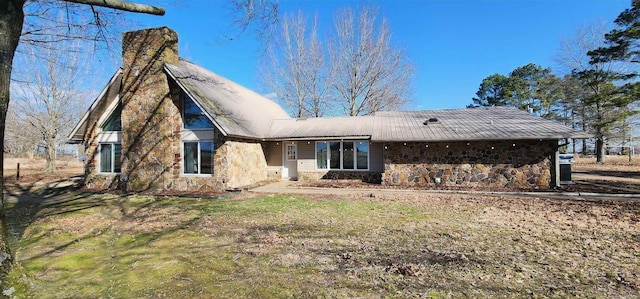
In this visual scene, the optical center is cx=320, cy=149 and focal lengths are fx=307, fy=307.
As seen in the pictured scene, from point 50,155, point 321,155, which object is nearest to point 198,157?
point 321,155

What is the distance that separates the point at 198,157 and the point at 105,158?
17.6 ft

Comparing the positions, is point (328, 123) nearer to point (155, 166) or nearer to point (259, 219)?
point (155, 166)

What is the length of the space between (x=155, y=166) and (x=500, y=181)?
1527 cm

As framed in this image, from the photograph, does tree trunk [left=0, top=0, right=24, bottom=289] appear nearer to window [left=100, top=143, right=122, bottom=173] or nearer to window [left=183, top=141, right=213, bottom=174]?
window [left=183, top=141, right=213, bottom=174]

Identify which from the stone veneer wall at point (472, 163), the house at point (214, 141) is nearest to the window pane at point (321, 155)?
the house at point (214, 141)

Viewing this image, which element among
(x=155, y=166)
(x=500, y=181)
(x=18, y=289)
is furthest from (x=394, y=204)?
(x=155, y=166)

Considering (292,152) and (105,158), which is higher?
(292,152)

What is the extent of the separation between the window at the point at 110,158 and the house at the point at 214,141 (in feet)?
0.16

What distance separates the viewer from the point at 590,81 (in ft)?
88.7

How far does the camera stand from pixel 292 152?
57.2ft

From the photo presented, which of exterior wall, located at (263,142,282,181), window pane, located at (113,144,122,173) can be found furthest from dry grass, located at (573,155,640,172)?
window pane, located at (113,144,122,173)

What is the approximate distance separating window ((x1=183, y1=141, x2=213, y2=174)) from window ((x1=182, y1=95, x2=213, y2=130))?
73 cm

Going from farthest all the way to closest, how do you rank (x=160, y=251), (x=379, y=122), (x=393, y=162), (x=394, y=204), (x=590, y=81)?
(x=590, y=81)
(x=379, y=122)
(x=393, y=162)
(x=394, y=204)
(x=160, y=251)

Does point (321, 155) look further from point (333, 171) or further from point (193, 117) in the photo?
point (193, 117)
